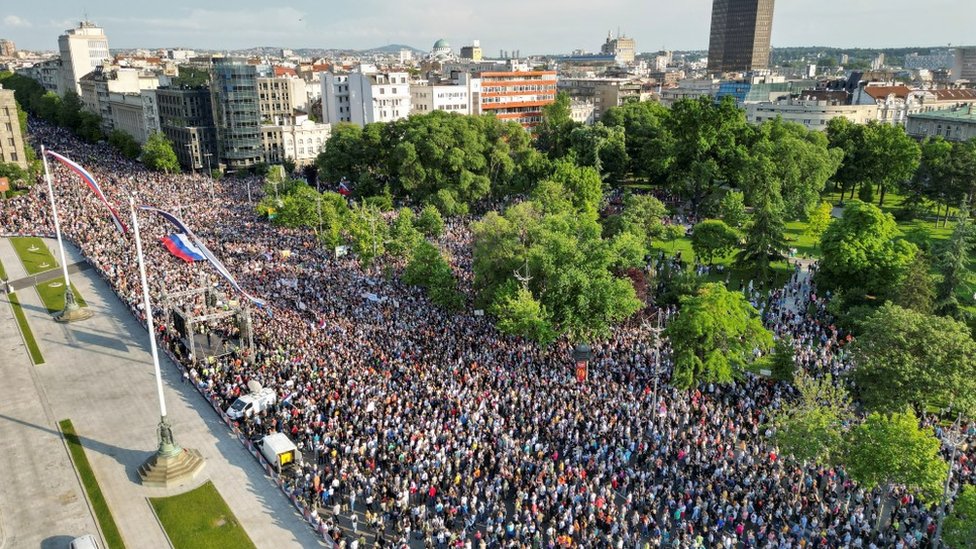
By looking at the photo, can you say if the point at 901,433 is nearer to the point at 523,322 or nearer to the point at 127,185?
the point at 523,322

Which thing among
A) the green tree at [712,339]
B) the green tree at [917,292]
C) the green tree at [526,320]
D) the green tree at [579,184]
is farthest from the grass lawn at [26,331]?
the green tree at [917,292]

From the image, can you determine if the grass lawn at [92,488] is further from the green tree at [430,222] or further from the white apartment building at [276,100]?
the white apartment building at [276,100]

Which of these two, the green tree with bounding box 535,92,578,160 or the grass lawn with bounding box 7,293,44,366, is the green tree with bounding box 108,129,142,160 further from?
the grass lawn with bounding box 7,293,44,366

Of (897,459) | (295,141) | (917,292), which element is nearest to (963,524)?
(897,459)

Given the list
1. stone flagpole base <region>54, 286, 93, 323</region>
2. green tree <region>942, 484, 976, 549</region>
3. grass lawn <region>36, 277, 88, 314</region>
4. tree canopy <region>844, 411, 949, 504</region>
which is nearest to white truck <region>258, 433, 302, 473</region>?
tree canopy <region>844, 411, 949, 504</region>

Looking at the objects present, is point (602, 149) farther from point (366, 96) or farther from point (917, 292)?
point (366, 96)

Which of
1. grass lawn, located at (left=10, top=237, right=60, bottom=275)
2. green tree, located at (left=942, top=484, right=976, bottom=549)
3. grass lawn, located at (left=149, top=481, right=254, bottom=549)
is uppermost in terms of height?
green tree, located at (left=942, top=484, right=976, bottom=549)

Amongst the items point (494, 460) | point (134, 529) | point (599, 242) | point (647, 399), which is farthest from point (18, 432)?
point (599, 242)
